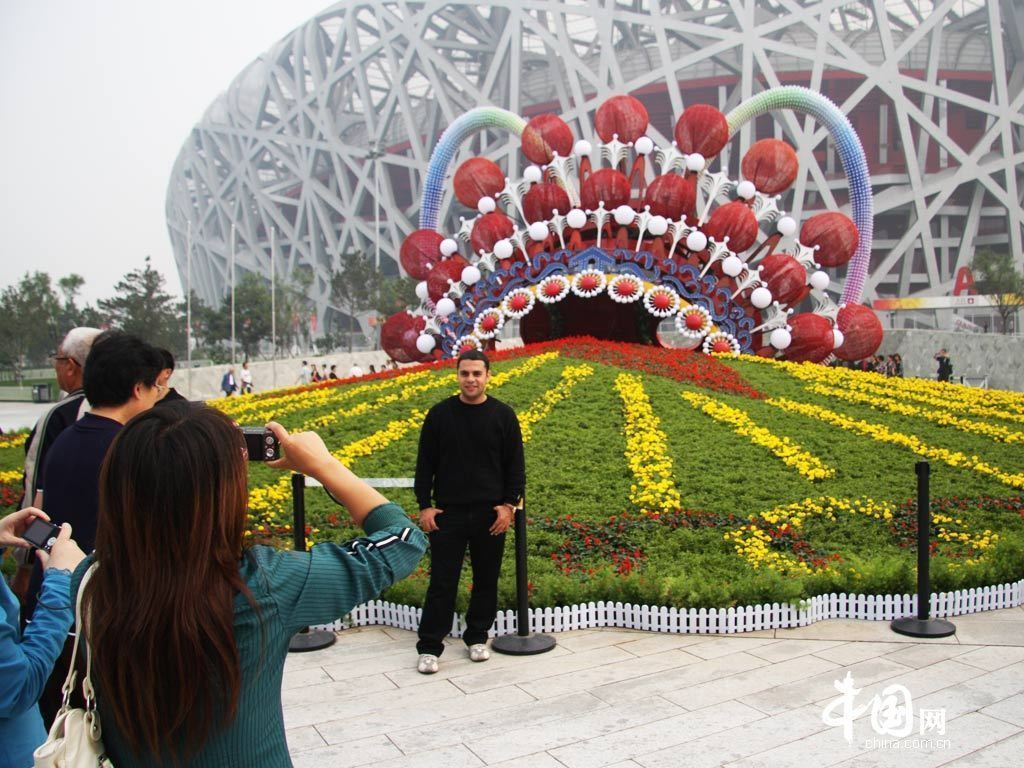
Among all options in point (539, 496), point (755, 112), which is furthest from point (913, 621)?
point (755, 112)

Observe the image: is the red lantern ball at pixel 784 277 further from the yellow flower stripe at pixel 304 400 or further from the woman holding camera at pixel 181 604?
the woman holding camera at pixel 181 604

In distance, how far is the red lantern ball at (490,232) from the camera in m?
18.8

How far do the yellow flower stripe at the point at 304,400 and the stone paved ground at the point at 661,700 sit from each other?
29.4 ft

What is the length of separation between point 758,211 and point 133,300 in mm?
35452

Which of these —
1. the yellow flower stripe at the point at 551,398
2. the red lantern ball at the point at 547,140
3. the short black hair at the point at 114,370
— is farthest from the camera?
the red lantern ball at the point at 547,140

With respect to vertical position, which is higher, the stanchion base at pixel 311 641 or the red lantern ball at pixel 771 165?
the red lantern ball at pixel 771 165

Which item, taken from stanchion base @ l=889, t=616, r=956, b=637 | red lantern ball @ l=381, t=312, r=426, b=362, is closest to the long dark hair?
stanchion base @ l=889, t=616, r=956, b=637

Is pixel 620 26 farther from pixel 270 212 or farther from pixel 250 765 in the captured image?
pixel 250 765

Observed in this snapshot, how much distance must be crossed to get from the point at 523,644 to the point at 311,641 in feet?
4.60

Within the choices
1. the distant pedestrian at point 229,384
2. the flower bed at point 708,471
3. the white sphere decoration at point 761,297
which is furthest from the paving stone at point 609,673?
the distant pedestrian at point 229,384

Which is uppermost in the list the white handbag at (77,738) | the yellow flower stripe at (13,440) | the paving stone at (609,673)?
the white handbag at (77,738)

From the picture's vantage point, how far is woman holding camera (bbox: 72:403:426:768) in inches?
70.7

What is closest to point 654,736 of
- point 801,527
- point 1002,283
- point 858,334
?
point 801,527

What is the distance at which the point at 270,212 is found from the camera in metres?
64.5
